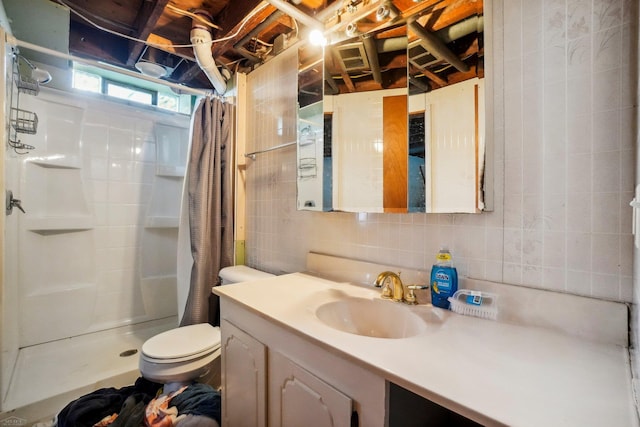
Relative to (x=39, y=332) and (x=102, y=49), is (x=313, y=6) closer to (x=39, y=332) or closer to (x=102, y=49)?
(x=102, y=49)

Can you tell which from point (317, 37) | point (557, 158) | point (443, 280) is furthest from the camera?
point (317, 37)

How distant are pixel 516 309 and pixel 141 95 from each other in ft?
11.1

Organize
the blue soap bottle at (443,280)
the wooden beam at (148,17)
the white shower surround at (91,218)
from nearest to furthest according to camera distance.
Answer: the blue soap bottle at (443,280) < the wooden beam at (148,17) < the white shower surround at (91,218)

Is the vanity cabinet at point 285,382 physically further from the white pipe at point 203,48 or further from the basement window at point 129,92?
the basement window at point 129,92

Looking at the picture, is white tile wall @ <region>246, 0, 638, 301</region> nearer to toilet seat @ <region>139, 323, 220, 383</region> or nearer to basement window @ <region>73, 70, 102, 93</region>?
toilet seat @ <region>139, 323, 220, 383</region>

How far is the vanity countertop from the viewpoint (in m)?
0.48

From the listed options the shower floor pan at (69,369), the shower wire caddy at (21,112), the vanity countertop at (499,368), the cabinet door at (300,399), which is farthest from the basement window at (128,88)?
the vanity countertop at (499,368)

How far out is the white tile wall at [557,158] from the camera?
73 centimetres

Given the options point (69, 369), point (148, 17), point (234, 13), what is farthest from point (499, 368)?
point (69, 369)

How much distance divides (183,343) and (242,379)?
0.65m

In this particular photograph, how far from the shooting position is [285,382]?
873 millimetres

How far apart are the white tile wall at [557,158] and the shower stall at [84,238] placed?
7.13 ft

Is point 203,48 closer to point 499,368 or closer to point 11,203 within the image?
point 11,203

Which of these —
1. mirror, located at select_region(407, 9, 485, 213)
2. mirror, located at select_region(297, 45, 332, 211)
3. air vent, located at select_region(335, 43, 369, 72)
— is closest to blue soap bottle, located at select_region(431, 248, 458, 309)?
mirror, located at select_region(407, 9, 485, 213)
